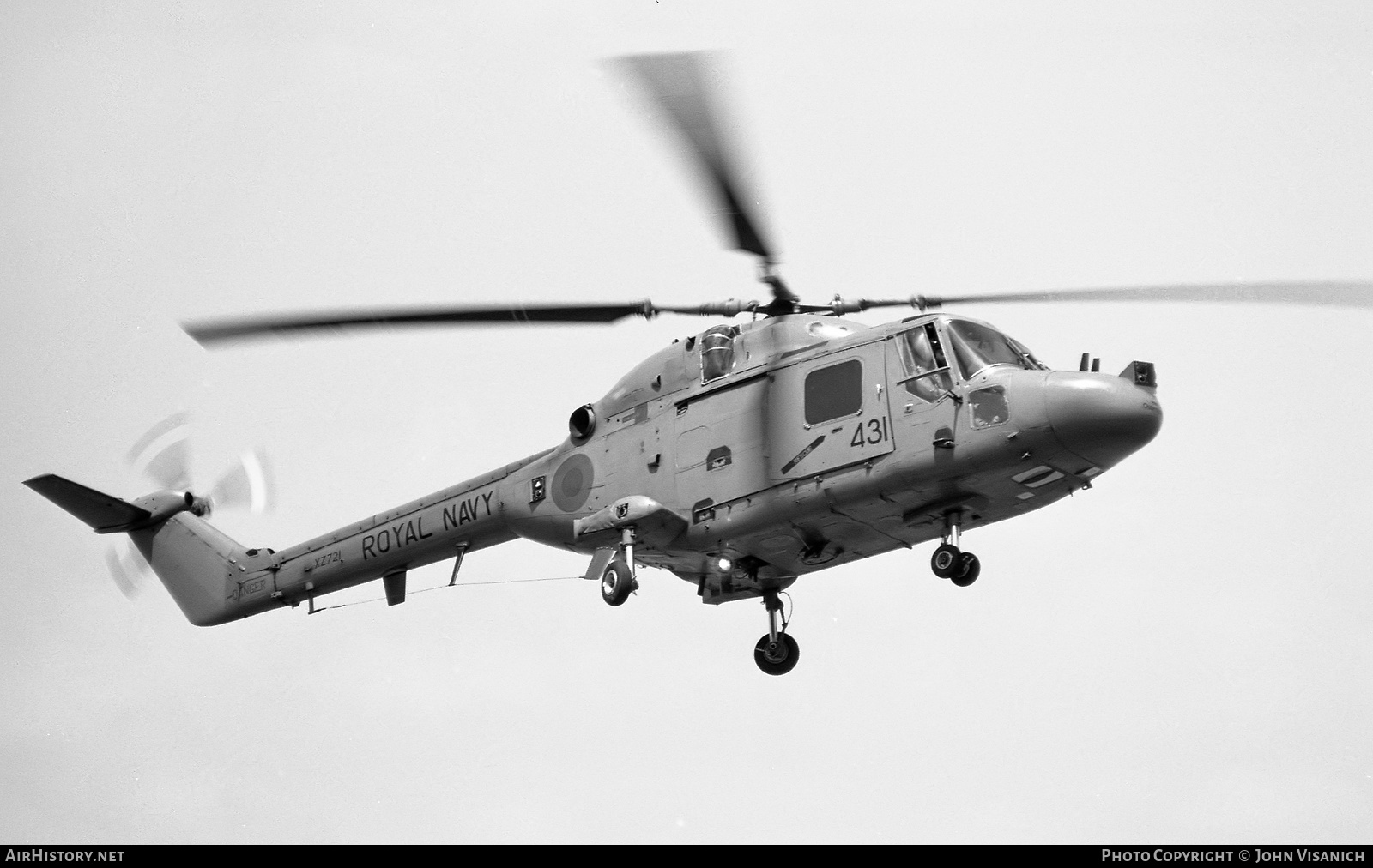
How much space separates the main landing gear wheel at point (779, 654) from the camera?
19.4 m

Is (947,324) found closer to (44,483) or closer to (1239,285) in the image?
(1239,285)

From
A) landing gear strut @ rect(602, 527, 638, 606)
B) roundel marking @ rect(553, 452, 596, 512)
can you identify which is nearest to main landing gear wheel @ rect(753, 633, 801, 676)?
landing gear strut @ rect(602, 527, 638, 606)

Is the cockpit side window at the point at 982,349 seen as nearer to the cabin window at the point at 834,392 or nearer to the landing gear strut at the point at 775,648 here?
the cabin window at the point at 834,392

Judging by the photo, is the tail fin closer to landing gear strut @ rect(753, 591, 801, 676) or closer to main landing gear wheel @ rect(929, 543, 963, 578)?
landing gear strut @ rect(753, 591, 801, 676)

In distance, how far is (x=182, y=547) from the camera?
25.0 meters

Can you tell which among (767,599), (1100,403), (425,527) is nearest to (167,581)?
Answer: (425,527)

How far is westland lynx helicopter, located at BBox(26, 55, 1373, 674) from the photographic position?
16.0 metres

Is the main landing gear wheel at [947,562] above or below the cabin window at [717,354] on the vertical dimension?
below

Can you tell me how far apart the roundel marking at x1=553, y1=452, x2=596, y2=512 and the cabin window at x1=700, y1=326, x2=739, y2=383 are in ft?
6.43

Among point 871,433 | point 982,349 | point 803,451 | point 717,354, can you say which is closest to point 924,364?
point 982,349

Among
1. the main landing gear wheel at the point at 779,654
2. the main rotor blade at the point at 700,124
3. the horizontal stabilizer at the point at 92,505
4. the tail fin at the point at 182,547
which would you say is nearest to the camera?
the main rotor blade at the point at 700,124

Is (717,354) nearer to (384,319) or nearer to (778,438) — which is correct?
(778,438)

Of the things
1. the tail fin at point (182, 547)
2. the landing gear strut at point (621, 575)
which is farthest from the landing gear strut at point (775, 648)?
the tail fin at point (182, 547)

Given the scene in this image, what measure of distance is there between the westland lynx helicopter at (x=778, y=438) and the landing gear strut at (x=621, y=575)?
30 mm
